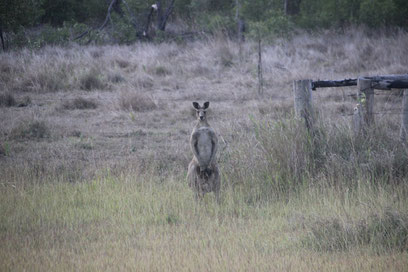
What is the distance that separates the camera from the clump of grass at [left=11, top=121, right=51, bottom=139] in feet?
32.0

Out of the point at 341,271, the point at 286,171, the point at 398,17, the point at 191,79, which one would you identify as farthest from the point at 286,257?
the point at 398,17

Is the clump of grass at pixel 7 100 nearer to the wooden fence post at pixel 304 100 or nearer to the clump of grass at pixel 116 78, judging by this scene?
Result: the clump of grass at pixel 116 78

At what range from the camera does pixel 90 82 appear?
585 inches

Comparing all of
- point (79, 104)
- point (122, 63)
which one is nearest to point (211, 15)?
point (122, 63)

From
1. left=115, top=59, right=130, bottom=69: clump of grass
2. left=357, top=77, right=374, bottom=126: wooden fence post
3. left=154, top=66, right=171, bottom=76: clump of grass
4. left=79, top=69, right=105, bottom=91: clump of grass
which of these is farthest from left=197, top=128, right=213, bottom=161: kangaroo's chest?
left=115, top=59, right=130, bottom=69: clump of grass

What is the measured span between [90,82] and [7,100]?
303cm

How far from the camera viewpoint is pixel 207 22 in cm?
2625

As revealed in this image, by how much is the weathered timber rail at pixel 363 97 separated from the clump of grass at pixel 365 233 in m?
2.00

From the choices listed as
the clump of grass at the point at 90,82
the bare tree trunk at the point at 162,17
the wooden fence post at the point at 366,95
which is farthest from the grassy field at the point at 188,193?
the bare tree trunk at the point at 162,17

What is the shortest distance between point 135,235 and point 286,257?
175cm

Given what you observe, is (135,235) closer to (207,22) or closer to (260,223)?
(260,223)

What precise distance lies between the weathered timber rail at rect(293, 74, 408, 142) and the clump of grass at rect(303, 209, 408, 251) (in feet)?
6.58

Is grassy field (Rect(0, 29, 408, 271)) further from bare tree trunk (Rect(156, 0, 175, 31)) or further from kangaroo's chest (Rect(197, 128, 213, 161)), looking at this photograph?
bare tree trunk (Rect(156, 0, 175, 31))

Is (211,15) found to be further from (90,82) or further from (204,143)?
(204,143)
